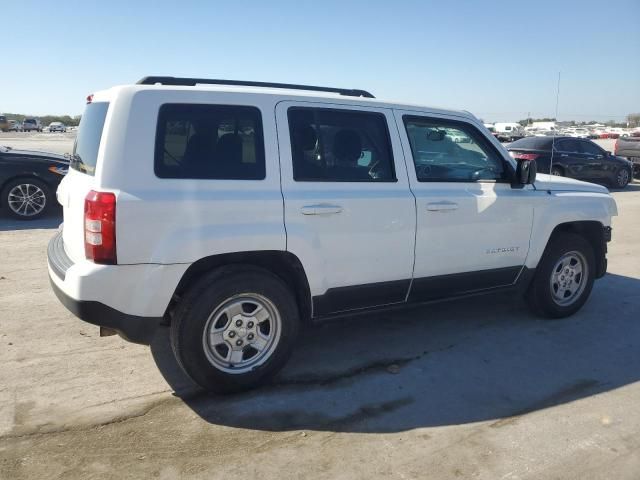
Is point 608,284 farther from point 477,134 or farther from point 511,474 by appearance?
point 511,474

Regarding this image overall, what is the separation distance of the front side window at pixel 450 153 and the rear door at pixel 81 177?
7.15 ft

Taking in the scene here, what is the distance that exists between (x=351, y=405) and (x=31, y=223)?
7413 mm

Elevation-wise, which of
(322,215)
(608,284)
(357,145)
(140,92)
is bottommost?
(608,284)

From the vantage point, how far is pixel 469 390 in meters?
3.71

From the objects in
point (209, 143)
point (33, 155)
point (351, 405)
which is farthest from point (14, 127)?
point (351, 405)

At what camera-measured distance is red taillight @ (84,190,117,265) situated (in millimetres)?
2994

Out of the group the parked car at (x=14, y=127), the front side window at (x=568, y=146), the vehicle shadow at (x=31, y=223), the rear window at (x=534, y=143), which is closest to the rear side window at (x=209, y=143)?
the vehicle shadow at (x=31, y=223)

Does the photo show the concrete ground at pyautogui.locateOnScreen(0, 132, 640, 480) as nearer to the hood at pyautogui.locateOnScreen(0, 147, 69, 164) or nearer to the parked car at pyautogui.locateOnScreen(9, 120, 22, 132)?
the hood at pyautogui.locateOnScreen(0, 147, 69, 164)

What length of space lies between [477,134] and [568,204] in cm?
114

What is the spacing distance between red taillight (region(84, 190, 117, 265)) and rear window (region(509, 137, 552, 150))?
13.9 metres

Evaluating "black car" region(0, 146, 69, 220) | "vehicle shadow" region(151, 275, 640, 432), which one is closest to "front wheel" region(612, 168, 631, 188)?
"vehicle shadow" region(151, 275, 640, 432)

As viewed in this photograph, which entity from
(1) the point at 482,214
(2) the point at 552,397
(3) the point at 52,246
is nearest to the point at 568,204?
(1) the point at 482,214

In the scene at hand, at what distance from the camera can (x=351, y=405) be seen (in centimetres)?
347

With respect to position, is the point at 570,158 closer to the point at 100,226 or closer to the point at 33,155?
the point at 33,155
